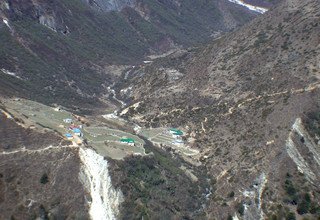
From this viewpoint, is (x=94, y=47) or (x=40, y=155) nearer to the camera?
(x=40, y=155)

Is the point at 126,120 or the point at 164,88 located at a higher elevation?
the point at 164,88

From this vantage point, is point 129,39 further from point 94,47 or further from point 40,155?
point 40,155

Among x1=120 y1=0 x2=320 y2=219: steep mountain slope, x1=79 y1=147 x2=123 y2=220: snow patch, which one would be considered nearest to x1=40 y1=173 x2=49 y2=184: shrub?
x1=79 y1=147 x2=123 y2=220: snow patch

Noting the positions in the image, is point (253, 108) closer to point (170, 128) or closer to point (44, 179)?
point (170, 128)

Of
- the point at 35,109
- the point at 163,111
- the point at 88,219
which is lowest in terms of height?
the point at 88,219

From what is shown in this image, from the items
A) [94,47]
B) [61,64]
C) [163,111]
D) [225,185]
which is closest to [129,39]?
[94,47]

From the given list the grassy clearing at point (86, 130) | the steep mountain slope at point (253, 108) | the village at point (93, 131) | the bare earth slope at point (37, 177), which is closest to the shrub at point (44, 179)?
the bare earth slope at point (37, 177)

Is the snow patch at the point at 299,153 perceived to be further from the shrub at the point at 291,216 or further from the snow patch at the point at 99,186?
the snow patch at the point at 99,186
